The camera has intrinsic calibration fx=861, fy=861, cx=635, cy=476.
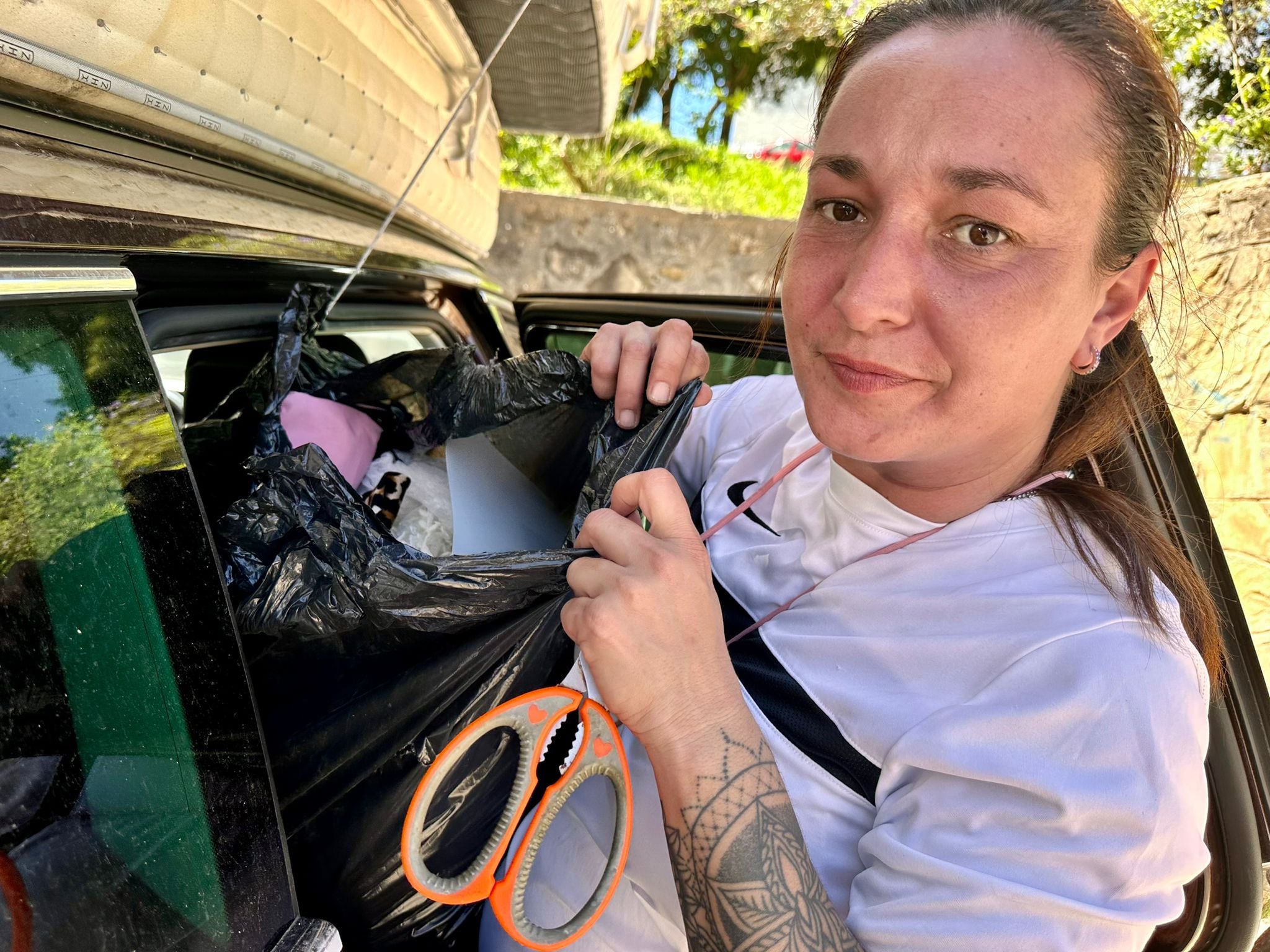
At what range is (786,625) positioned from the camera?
1.30 metres

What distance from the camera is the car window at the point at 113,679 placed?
2.55 feet

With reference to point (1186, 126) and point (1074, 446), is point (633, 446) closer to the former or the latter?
point (1074, 446)

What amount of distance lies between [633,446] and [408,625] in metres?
0.44

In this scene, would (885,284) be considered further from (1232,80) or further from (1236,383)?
(1232,80)

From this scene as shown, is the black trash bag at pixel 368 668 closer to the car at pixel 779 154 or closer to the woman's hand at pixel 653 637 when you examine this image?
the woman's hand at pixel 653 637

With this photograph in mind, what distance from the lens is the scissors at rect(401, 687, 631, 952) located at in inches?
38.0

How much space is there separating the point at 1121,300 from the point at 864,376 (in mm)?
404

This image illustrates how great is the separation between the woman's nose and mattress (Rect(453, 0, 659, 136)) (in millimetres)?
1781

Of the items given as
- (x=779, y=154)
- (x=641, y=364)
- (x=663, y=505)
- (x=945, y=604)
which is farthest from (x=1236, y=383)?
(x=779, y=154)

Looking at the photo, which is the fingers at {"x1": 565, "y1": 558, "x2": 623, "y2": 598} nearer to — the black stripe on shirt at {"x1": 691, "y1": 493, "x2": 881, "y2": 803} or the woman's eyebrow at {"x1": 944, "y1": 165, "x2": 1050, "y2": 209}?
the black stripe on shirt at {"x1": 691, "y1": 493, "x2": 881, "y2": 803}

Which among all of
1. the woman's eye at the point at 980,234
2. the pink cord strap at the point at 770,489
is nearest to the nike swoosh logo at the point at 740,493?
the pink cord strap at the point at 770,489

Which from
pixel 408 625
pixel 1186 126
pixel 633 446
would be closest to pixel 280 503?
pixel 408 625

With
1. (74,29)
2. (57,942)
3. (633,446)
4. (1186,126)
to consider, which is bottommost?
(57,942)

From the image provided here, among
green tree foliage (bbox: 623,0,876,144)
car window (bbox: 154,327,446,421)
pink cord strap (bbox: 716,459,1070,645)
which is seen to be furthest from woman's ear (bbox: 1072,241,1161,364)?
green tree foliage (bbox: 623,0,876,144)
